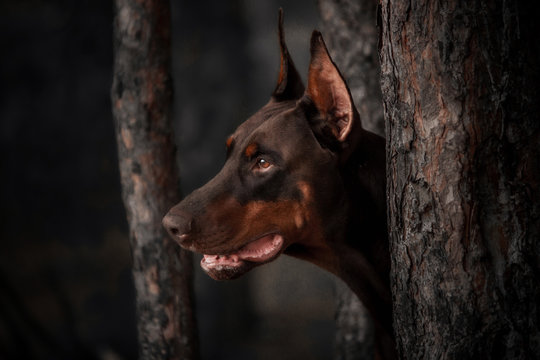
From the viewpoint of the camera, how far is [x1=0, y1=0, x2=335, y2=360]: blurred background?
5.09m

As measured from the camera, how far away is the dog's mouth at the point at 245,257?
2240 mm

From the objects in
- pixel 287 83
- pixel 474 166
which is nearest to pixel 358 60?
pixel 287 83

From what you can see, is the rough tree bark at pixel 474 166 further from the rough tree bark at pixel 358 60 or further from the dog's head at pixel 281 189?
the rough tree bark at pixel 358 60

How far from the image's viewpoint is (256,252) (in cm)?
228

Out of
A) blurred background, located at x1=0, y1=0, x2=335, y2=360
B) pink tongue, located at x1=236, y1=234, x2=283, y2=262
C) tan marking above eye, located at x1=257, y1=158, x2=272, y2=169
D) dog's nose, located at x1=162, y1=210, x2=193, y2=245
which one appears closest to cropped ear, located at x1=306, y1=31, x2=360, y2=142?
tan marking above eye, located at x1=257, y1=158, x2=272, y2=169

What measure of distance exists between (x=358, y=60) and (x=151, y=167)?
1.38 meters

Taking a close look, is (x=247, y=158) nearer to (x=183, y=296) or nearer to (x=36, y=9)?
(x=183, y=296)

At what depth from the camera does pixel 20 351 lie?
5.00m

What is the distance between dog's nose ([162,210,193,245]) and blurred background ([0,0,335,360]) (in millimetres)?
3091

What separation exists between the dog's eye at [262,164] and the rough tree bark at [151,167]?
97 centimetres

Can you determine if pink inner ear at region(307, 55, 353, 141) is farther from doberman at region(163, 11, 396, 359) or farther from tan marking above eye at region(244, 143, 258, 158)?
tan marking above eye at region(244, 143, 258, 158)

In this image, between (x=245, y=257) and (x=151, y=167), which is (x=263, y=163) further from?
(x=151, y=167)

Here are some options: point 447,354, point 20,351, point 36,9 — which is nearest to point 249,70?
point 36,9

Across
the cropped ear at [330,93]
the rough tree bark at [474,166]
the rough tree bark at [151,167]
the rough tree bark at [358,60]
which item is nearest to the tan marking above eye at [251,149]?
the cropped ear at [330,93]
